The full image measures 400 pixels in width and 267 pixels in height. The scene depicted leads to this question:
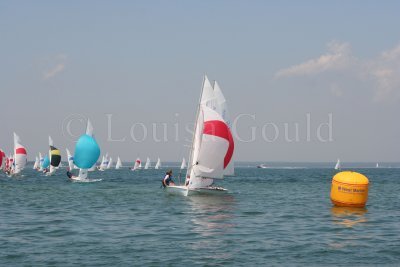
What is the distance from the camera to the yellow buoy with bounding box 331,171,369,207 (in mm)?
36250

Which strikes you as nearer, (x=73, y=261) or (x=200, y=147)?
(x=73, y=261)

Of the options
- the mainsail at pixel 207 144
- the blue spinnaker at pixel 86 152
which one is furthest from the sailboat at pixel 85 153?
the mainsail at pixel 207 144

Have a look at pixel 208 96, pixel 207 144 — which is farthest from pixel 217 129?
pixel 208 96

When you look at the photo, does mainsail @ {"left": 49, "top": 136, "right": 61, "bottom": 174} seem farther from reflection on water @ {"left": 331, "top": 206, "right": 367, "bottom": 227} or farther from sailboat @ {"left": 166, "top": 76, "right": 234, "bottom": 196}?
reflection on water @ {"left": 331, "top": 206, "right": 367, "bottom": 227}

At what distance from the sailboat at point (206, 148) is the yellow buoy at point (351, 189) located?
12.6 m

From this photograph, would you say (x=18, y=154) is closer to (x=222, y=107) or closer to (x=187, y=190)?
(x=222, y=107)

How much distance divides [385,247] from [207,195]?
82.9ft

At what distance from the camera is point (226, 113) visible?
50.1 metres

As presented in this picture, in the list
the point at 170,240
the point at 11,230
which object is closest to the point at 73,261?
the point at 170,240

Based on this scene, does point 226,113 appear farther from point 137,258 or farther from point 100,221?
point 137,258

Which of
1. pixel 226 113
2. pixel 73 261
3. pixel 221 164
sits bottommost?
pixel 73 261

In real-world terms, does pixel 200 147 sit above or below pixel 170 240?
above

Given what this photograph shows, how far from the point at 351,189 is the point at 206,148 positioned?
13950 mm

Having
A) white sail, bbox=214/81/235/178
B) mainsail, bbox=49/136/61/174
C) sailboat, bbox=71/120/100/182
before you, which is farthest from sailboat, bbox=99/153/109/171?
white sail, bbox=214/81/235/178
